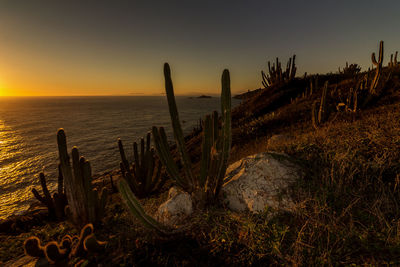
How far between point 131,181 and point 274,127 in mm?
10058

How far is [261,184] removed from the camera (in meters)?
3.43

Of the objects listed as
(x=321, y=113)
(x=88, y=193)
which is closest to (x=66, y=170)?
(x=88, y=193)

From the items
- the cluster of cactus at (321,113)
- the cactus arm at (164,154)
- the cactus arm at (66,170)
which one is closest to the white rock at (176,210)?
the cactus arm at (164,154)

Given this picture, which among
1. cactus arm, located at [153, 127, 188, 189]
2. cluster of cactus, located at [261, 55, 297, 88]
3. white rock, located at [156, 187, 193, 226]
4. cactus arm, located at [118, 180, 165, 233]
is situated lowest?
white rock, located at [156, 187, 193, 226]

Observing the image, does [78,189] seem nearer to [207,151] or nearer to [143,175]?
[207,151]

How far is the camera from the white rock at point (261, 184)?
3109 mm

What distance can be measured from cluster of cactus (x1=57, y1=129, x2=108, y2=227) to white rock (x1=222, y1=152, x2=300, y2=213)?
318 centimetres

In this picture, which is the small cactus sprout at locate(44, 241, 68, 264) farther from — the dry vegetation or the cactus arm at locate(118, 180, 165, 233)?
the cactus arm at locate(118, 180, 165, 233)

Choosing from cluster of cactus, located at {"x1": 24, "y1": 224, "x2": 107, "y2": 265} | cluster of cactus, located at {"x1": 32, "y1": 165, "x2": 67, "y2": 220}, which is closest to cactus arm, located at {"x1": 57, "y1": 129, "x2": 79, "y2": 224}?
cluster of cactus, located at {"x1": 24, "y1": 224, "x2": 107, "y2": 265}

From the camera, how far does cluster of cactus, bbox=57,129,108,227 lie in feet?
12.1

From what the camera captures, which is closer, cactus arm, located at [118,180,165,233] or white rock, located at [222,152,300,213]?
cactus arm, located at [118,180,165,233]

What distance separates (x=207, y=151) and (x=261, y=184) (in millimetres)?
1319

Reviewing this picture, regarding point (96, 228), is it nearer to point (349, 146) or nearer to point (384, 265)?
point (384, 265)

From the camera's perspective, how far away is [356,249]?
201 cm
